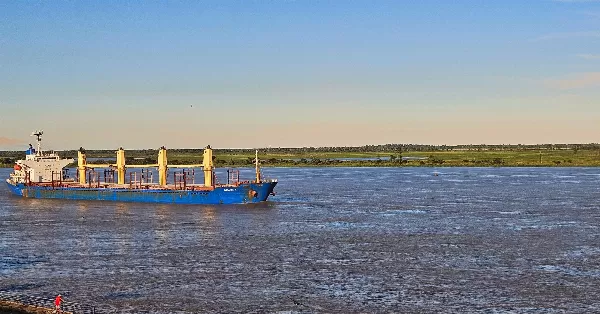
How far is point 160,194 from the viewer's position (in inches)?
3652

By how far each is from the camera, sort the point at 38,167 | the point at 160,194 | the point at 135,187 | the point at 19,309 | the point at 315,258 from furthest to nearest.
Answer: the point at 38,167
the point at 135,187
the point at 160,194
the point at 315,258
the point at 19,309

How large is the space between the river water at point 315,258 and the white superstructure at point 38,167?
33.4m

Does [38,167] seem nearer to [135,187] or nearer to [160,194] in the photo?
[135,187]

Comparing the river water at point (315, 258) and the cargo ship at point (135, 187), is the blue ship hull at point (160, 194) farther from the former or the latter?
the river water at point (315, 258)

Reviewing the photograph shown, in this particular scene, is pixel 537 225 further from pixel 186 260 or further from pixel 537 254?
pixel 186 260

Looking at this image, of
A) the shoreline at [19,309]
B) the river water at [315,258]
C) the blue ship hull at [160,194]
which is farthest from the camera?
the blue ship hull at [160,194]

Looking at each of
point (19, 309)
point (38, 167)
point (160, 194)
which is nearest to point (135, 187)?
point (160, 194)

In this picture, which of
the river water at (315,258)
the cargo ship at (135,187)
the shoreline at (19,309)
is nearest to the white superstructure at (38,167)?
the cargo ship at (135,187)

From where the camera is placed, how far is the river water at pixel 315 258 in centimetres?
3319

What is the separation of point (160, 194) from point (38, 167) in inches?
1251

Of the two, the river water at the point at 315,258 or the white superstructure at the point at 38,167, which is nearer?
the river water at the point at 315,258

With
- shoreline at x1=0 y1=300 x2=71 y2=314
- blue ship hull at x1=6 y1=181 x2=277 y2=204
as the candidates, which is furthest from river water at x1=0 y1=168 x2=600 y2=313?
blue ship hull at x1=6 y1=181 x2=277 y2=204

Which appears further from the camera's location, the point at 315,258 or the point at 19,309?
the point at 315,258

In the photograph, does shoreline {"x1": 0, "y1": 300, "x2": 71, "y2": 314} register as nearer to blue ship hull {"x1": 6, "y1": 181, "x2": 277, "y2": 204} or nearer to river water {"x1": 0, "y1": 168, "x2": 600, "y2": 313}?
river water {"x1": 0, "y1": 168, "x2": 600, "y2": 313}
